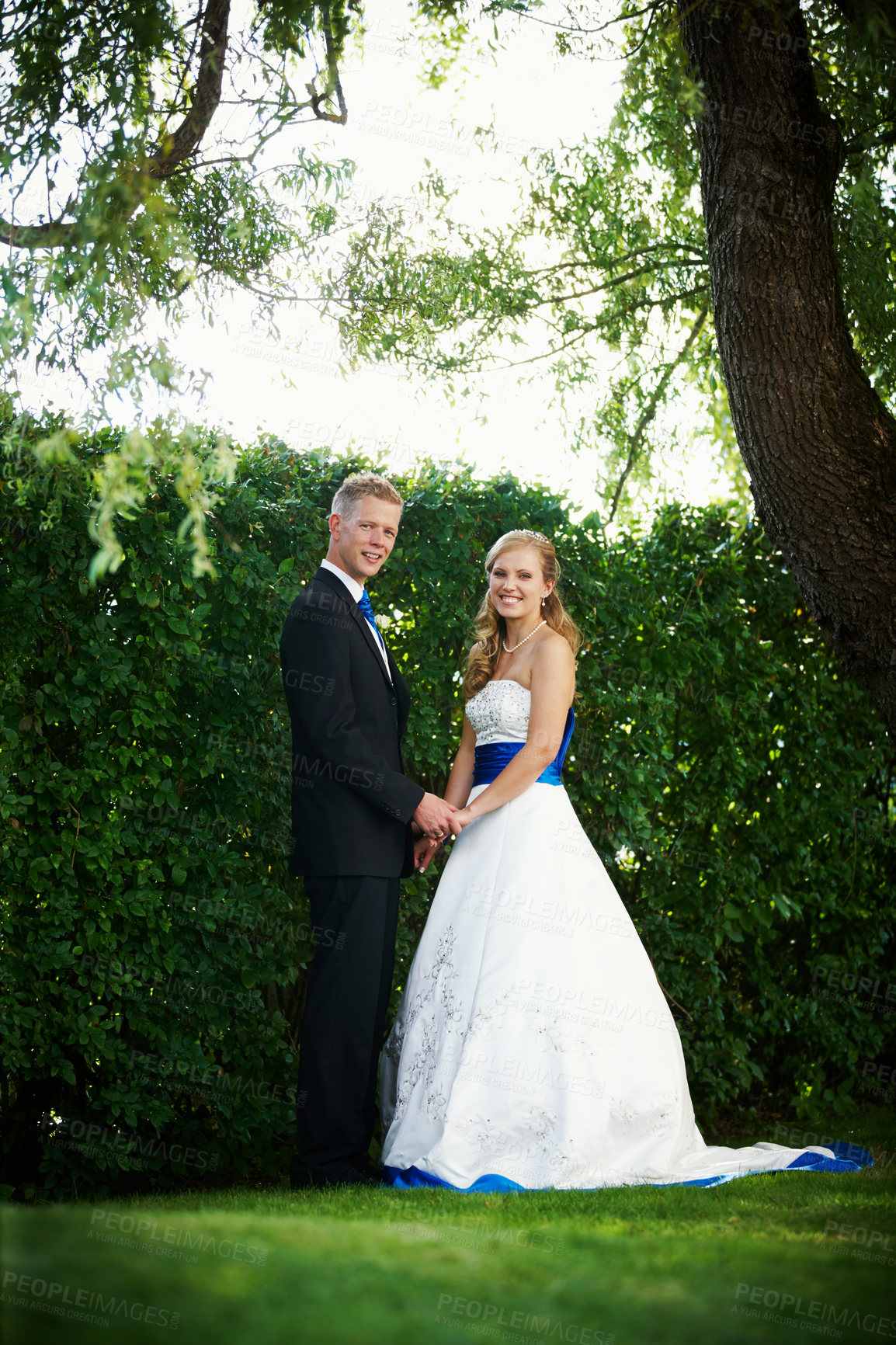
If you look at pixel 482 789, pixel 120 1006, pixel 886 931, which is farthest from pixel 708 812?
pixel 120 1006

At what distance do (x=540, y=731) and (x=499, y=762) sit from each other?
0.23m

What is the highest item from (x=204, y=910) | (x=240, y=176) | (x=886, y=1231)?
(x=240, y=176)

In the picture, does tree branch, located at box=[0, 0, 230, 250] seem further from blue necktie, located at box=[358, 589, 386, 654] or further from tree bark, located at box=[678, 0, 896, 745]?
tree bark, located at box=[678, 0, 896, 745]

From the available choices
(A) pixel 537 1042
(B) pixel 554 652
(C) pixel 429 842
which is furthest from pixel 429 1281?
(B) pixel 554 652

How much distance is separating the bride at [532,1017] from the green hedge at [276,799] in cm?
62

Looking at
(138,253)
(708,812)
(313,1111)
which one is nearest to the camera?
(138,253)

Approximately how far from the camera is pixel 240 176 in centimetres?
449

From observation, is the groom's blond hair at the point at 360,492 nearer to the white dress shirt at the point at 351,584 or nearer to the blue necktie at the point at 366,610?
the white dress shirt at the point at 351,584

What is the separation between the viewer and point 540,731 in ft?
12.6

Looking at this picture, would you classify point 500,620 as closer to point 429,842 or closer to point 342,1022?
point 429,842

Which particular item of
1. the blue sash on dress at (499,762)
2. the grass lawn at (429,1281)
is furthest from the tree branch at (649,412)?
the grass lawn at (429,1281)

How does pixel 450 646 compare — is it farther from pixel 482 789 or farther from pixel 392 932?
pixel 392 932

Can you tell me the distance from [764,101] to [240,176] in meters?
2.30

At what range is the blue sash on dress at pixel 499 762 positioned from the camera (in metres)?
3.93
